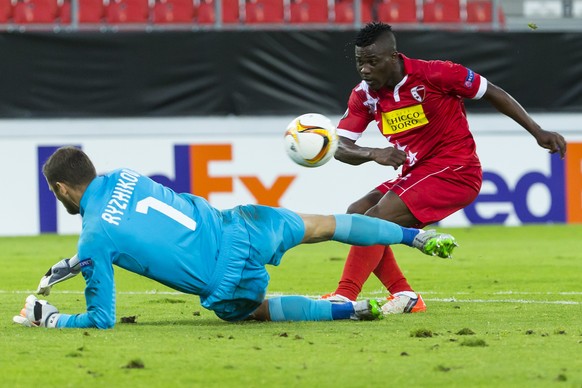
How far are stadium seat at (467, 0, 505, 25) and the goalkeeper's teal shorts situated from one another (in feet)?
45.1

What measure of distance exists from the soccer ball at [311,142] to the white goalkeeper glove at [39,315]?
1720 mm

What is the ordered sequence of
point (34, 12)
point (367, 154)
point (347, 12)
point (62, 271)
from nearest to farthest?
point (62, 271)
point (367, 154)
point (34, 12)
point (347, 12)

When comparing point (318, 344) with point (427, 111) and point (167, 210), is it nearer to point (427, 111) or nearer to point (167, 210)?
point (167, 210)

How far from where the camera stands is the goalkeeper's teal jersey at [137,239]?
19.5 ft

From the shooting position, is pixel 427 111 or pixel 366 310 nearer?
pixel 366 310

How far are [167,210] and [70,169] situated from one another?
1.86 feet

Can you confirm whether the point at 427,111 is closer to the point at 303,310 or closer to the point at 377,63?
the point at 377,63

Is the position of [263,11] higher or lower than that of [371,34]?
higher

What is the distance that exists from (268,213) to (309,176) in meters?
9.21

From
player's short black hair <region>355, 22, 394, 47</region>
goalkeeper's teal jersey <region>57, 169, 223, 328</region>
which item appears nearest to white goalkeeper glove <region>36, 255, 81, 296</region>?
goalkeeper's teal jersey <region>57, 169, 223, 328</region>

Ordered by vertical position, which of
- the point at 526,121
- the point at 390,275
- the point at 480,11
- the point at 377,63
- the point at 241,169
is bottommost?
the point at 390,275

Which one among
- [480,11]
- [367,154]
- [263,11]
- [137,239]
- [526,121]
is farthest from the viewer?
[480,11]

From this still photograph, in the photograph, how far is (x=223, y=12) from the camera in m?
18.8

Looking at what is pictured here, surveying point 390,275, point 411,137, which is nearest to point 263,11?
point 411,137
